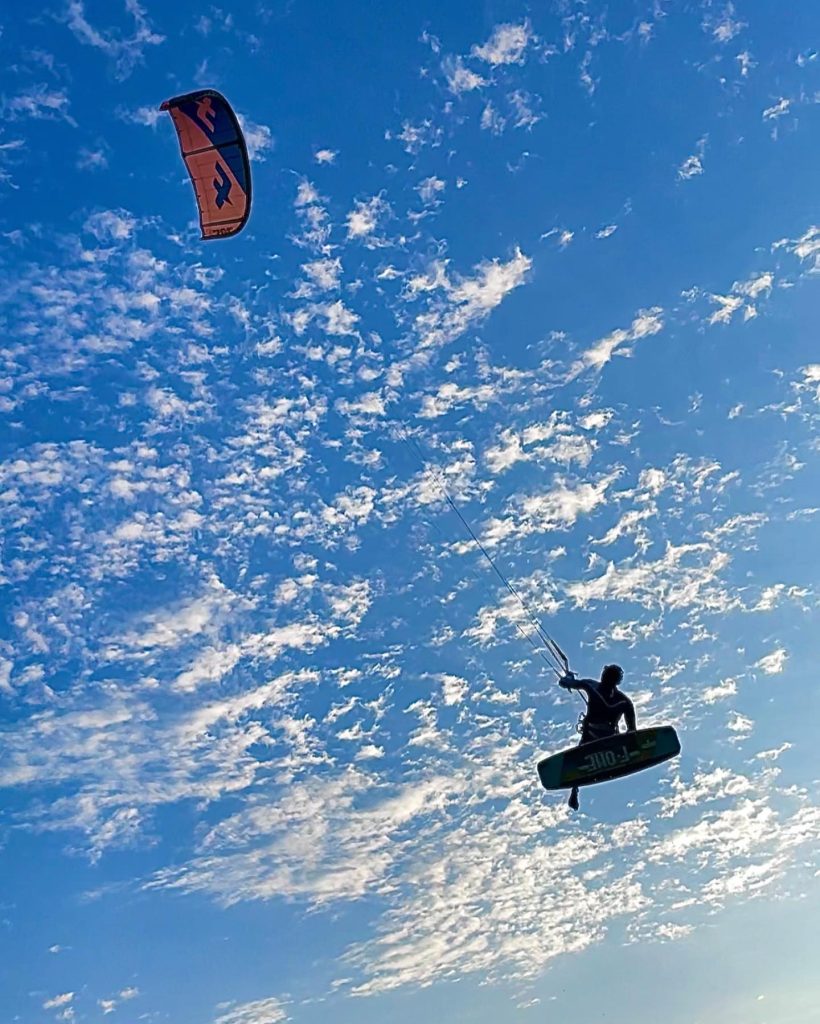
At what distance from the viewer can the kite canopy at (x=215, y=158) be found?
1101 inches

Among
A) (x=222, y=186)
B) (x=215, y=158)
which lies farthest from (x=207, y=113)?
(x=222, y=186)

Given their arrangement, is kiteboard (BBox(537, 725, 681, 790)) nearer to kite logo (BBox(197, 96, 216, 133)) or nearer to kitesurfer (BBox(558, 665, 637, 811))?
kitesurfer (BBox(558, 665, 637, 811))

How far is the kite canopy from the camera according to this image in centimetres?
2795

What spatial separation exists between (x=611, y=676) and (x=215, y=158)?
16.4 m

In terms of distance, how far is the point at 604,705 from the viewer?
2222 centimetres

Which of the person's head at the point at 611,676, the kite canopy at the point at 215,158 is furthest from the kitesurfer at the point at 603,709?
the kite canopy at the point at 215,158

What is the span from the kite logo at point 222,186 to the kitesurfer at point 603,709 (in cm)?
1493

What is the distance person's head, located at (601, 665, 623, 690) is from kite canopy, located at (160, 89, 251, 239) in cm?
1409

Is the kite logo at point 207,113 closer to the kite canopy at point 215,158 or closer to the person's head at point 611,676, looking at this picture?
the kite canopy at point 215,158

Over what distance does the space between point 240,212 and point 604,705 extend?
48.9ft

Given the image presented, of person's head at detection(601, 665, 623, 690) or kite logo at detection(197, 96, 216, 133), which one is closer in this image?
person's head at detection(601, 665, 623, 690)

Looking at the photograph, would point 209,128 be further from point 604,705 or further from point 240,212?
point 604,705

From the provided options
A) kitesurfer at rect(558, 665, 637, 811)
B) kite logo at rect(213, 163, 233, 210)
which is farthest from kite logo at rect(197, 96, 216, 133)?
kitesurfer at rect(558, 665, 637, 811)

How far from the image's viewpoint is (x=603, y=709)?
72.9 ft
